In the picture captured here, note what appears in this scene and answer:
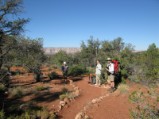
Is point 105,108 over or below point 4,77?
below

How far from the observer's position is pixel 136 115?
539 centimetres

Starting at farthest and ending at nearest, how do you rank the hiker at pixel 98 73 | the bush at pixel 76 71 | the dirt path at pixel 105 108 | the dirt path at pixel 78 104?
the bush at pixel 76 71 < the hiker at pixel 98 73 < the dirt path at pixel 78 104 < the dirt path at pixel 105 108

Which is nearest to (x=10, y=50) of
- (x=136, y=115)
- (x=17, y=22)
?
(x=17, y=22)

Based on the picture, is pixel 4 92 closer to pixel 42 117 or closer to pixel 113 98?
pixel 42 117

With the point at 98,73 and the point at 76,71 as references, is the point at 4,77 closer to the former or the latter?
the point at 98,73

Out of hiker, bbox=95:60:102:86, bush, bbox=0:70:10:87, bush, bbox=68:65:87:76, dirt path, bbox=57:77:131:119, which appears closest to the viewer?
dirt path, bbox=57:77:131:119

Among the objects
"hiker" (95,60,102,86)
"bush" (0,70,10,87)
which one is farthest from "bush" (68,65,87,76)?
"bush" (0,70,10,87)

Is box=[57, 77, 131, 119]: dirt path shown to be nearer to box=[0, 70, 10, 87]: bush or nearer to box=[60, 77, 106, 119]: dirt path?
box=[60, 77, 106, 119]: dirt path

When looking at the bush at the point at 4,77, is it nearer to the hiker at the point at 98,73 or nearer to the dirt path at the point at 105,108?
the dirt path at the point at 105,108

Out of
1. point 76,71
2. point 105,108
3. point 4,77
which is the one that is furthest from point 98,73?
point 76,71

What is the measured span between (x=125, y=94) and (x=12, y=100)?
6.31 metres

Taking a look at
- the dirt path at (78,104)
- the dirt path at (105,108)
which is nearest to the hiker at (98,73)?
the dirt path at (78,104)

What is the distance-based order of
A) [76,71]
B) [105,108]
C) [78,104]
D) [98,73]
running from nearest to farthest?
[105,108] → [78,104] → [98,73] → [76,71]

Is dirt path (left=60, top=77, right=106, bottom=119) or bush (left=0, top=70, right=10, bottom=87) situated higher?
bush (left=0, top=70, right=10, bottom=87)
